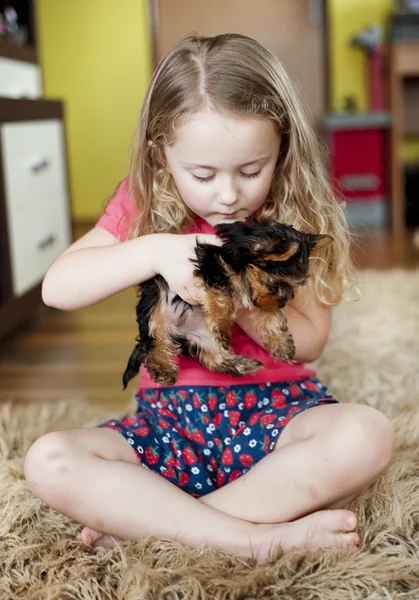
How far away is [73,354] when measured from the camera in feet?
8.50

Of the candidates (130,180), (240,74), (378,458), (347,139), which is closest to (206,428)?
(378,458)

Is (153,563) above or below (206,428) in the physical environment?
below

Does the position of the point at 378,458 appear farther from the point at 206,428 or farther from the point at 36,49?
the point at 36,49

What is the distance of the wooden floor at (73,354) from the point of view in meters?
2.15

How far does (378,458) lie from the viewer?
3.75 ft

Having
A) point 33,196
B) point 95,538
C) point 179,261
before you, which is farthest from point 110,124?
point 95,538

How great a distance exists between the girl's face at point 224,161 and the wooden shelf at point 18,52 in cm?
194

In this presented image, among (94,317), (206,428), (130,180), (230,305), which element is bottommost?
(94,317)

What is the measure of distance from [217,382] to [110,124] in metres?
4.81

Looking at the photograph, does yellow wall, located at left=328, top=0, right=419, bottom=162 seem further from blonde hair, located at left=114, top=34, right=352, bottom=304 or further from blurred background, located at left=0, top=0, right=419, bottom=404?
blonde hair, located at left=114, top=34, right=352, bottom=304

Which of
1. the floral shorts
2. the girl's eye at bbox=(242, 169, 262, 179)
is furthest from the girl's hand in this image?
the floral shorts

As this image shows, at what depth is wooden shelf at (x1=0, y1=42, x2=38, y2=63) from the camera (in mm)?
2928

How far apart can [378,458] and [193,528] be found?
0.28m

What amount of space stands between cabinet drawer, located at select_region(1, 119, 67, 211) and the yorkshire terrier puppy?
1525mm
